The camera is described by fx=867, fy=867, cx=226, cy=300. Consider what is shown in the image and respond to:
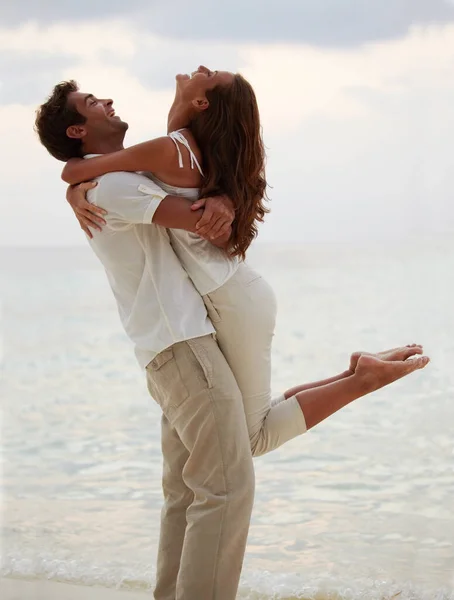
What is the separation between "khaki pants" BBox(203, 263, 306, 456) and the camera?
175 centimetres

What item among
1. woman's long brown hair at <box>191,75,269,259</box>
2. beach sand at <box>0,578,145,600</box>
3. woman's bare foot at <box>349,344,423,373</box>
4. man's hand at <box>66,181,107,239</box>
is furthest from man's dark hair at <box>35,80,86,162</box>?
beach sand at <box>0,578,145,600</box>

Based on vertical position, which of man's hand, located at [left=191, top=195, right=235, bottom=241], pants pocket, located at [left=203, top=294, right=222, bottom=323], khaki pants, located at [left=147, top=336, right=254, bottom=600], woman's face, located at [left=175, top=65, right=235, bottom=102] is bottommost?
khaki pants, located at [left=147, top=336, right=254, bottom=600]

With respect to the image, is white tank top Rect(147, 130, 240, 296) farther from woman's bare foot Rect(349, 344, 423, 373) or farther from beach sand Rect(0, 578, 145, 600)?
beach sand Rect(0, 578, 145, 600)

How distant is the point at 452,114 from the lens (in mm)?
4309

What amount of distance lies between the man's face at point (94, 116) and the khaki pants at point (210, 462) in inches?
19.1

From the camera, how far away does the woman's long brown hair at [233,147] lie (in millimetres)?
1740

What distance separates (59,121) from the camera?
5.92 ft

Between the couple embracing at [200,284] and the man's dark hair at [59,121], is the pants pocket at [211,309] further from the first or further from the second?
the man's dark hair at [59,121]

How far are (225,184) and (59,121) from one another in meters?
0.38

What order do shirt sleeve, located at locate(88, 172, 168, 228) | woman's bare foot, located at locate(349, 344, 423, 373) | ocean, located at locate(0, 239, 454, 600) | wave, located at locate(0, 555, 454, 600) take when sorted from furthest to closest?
1. ocean, located at locate(0, 239, 454, 600)
2. wave, located at locate(0, 555, 454, 600)
3. woman's bare foot, located at locate(349, 344, 423, 373)
4. shirt sleeve, located at locate(88, 172, 168, 228)

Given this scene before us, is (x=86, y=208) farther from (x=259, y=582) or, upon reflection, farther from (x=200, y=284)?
(x=259, y=582)

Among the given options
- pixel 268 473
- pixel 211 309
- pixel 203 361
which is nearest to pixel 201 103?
pixel 211 309

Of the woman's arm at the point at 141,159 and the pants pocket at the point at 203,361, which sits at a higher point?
the woman's arm at the point at 141,159

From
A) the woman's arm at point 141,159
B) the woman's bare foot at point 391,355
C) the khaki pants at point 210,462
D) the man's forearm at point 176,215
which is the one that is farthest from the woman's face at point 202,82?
the woman's bare foot at point 391,355
